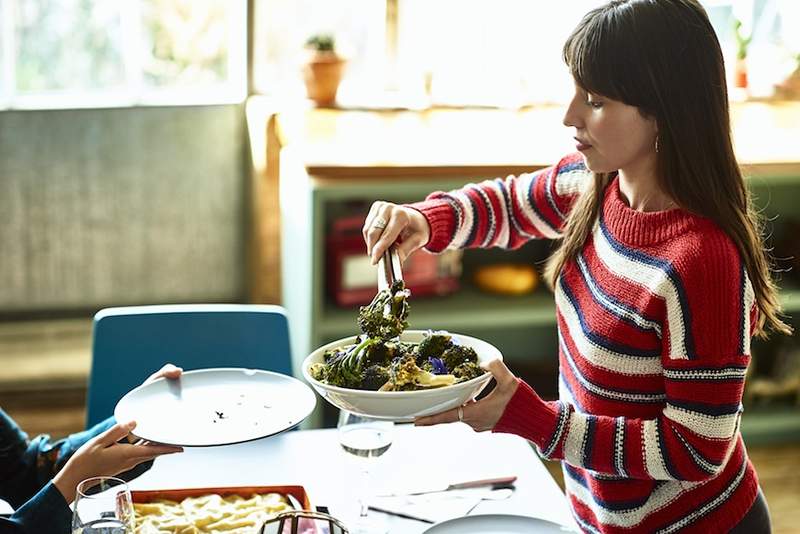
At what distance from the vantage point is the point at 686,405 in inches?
54.6

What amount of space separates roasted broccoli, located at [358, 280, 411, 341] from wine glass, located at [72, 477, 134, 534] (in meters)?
0.38

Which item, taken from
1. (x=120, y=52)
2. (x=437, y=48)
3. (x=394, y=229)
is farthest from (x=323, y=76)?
(x=394, y=229)

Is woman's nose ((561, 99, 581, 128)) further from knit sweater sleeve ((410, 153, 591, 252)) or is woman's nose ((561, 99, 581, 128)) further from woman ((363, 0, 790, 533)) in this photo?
knit sweater sleeve ((410, 153, 591, 252))

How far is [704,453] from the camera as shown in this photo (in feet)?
4.57

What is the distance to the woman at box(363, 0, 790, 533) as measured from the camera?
1384 millimetres

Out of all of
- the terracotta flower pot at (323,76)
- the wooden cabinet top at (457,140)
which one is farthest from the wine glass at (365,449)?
the terracotta flower pot at (323,76)

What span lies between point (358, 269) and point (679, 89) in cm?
171

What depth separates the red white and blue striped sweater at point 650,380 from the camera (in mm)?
1379

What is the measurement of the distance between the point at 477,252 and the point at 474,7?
881 millimetres

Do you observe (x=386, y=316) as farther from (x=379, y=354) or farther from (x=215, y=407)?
(x=215, y=407)

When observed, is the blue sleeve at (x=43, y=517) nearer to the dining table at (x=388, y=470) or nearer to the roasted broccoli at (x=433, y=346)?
the dining table at (x=388, y=470)

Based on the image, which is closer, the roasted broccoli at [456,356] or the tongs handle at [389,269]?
the roasted broccoli at [456,356]

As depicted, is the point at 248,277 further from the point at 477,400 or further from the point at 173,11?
the point at 477,400

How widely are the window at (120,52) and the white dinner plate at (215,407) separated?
219 centimetres
